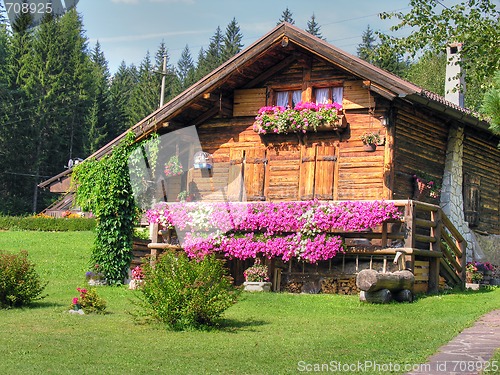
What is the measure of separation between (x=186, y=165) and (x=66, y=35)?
52.3 metres

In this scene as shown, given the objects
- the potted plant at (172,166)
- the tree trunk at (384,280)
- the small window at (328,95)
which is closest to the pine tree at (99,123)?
the potted plant at (172,166)

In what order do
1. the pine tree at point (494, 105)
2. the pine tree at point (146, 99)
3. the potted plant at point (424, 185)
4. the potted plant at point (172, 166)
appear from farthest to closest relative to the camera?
the pine tree at point (146, 99) → the potted plant at point (172, 166) → the potted plant at point (424, 185) → the pine tree at point (494, 105)

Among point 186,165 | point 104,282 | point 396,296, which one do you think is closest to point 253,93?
point 186,165

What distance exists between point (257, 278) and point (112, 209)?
480cm

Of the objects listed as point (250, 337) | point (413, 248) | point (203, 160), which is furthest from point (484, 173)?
point (250, 337)

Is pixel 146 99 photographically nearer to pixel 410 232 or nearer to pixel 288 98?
pixel 288 98

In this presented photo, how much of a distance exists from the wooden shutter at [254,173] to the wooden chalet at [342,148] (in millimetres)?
30

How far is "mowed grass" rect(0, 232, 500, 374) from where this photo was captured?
29.7 feet

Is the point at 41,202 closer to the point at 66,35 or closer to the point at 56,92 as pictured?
the point at 56,92

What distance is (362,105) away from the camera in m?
20.6

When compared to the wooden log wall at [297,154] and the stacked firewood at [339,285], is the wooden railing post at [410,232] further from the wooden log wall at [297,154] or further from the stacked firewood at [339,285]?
the wooden log wall at [297,154]

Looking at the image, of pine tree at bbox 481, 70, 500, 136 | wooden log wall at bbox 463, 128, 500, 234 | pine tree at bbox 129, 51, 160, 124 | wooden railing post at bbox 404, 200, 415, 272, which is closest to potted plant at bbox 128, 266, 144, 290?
wooden railing post at bbox 404, 200, 415, 272

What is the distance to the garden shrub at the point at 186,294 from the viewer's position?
11.9 m

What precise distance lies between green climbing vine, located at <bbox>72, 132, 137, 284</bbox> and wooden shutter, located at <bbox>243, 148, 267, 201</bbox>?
3.47 m
